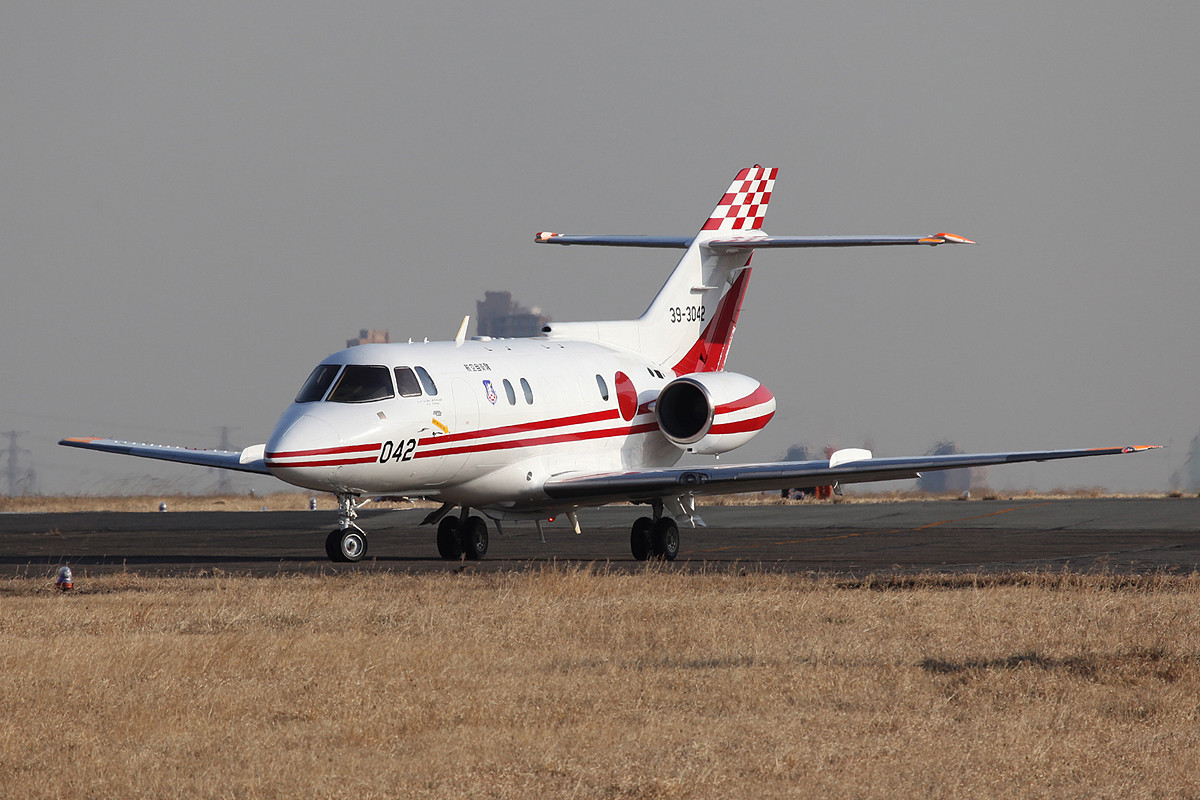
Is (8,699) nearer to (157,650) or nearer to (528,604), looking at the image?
(157,650)

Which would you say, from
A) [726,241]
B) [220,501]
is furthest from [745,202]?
[220,501]

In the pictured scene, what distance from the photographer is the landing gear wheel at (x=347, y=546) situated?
2088 centimetres

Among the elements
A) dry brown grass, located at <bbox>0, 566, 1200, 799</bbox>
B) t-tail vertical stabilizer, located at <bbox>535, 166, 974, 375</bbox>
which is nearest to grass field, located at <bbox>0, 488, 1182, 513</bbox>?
Answer: t-tail vertical stabilizer, located at <bbox>535, 166, 974, 375</bbox>

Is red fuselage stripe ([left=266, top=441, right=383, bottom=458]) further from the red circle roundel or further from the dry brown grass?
the red circle roundel

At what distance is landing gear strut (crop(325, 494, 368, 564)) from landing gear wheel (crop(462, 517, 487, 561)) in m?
2.91

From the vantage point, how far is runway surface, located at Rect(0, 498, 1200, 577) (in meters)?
21.0

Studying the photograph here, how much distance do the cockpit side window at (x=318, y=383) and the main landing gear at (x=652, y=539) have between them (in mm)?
5720

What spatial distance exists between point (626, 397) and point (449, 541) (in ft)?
13.1

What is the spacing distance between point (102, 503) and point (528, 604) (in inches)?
1927

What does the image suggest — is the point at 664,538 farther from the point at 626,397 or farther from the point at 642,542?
the point at 626,397

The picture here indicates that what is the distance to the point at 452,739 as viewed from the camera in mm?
8039

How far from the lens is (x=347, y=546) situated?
2091 cm

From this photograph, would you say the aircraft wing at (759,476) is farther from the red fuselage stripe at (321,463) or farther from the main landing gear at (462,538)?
the red fuselage stripe at (321,463)

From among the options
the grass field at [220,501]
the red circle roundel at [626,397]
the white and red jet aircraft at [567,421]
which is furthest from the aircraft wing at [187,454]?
the grass field at [220,501]
